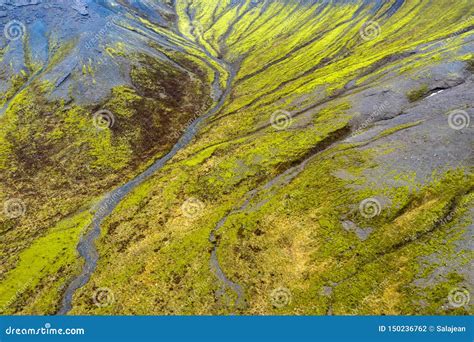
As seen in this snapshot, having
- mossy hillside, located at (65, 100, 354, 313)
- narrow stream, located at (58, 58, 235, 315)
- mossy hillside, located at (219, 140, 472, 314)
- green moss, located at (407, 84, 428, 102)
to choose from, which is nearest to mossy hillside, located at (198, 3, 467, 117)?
green moss, located at (407, 84, 428, 102)

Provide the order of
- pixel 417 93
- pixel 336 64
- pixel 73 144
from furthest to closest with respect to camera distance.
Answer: pixel 336 64
pixel 73 144
pixel 417 93

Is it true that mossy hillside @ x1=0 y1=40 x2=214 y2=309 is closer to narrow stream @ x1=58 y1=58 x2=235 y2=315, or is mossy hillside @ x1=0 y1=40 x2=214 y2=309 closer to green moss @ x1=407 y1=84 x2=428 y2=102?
narrow stream @ x1=58 y1=58 x2=235 y2=315

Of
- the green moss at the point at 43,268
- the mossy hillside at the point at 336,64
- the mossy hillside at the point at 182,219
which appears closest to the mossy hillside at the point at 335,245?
the mossy hillside at the point at 182,219

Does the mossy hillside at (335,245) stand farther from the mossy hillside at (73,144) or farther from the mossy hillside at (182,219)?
the mossy hillside at (73,144)

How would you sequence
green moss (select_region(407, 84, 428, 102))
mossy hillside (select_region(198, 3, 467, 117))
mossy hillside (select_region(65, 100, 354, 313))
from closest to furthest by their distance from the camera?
mossy hillside (select_region(65, 100, 354, 313))
green moss (select_region(407, 84, 428, 102))
mossy hillside (select_region(198, 3, 467, 117))

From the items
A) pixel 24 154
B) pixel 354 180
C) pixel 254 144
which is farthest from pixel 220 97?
pixel 354 180

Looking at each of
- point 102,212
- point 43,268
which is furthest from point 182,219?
point 43,268

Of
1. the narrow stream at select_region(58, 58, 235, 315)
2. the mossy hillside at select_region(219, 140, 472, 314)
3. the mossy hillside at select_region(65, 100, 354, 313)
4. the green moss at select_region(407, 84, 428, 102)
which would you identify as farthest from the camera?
the green moss at select_region(407, 84, 428, 102)

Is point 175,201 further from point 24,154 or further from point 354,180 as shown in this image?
point 24,154

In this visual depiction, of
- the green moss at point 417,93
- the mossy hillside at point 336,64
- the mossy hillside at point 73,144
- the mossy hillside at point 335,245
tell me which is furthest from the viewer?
the mossy hillside at point 336,64

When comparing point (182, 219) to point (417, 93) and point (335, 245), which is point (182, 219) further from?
point (417, 93)

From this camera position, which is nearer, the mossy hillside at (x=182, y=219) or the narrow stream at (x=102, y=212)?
the mossy hillside at (x=182, y=219)
